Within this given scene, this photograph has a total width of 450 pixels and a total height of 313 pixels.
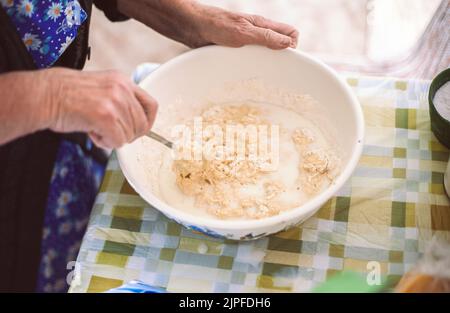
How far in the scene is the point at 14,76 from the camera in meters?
0.91

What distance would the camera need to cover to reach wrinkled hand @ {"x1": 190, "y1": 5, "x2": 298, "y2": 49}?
3.83ft

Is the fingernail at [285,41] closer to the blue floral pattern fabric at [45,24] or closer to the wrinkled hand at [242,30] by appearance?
the wrinkled hand at [242,30]

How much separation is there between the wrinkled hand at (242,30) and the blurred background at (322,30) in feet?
3.61

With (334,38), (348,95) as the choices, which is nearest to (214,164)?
(348,95)

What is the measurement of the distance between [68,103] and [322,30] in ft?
5.44

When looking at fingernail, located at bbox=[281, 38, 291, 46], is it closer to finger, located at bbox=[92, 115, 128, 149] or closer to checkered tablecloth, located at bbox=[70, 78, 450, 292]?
checkered tablecloth, located at bbox=[70, 78, 450, 292]

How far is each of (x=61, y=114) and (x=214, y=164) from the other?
0.33m

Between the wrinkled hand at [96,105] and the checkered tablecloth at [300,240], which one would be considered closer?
the wrinkled hand at [96,105]

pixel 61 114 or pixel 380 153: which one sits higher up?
pixel 61 114

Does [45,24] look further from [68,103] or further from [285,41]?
[285,41]

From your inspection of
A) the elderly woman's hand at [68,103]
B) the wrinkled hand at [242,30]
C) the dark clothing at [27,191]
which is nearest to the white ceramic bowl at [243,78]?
the wrinkled hand at [242,30]

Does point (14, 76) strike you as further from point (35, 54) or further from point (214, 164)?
point (214, 164)

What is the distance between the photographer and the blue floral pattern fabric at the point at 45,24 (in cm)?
106

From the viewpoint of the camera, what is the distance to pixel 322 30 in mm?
2357
